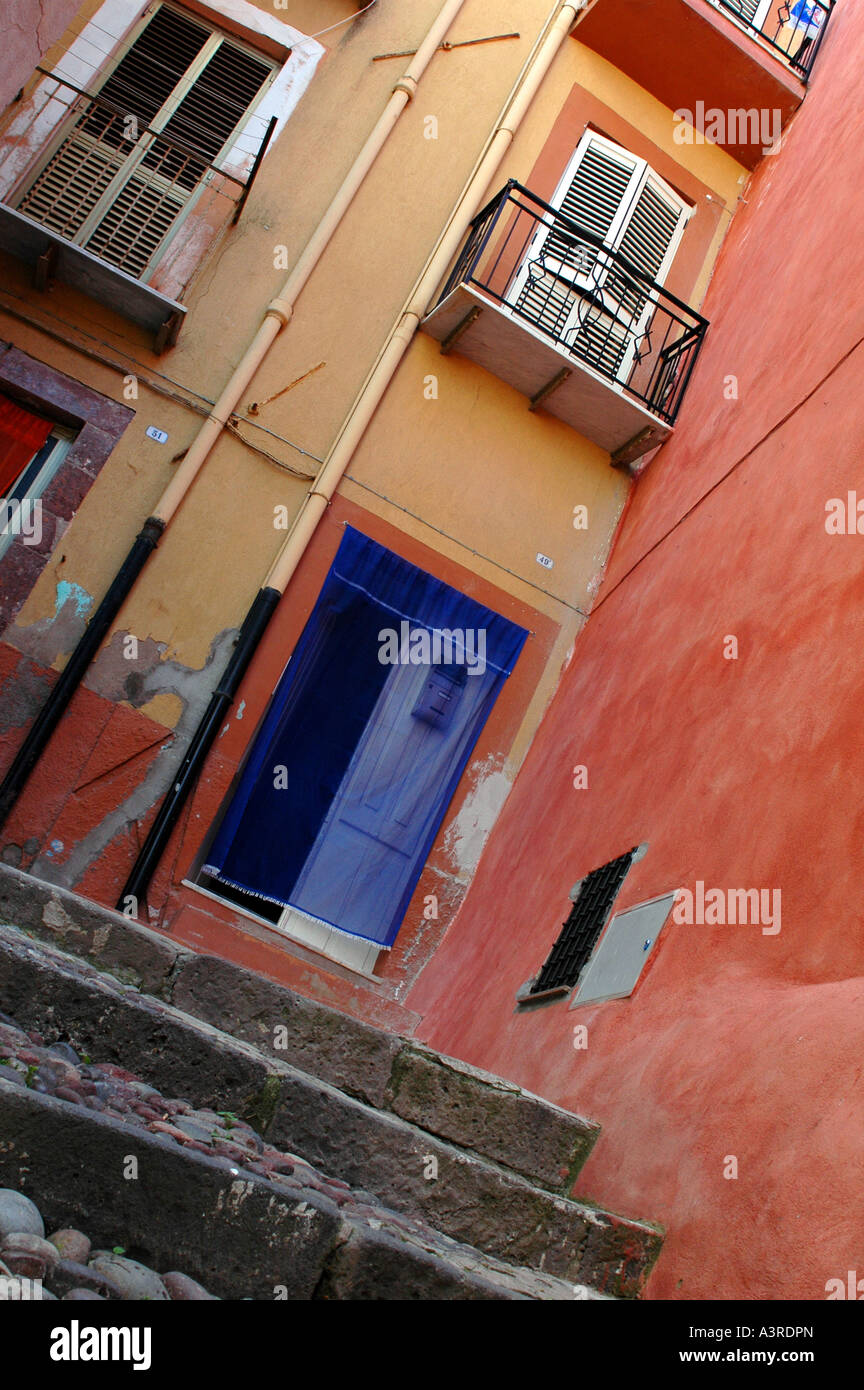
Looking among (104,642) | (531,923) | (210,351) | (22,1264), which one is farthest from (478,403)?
(22,1264)

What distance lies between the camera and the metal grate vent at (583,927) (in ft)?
16.1

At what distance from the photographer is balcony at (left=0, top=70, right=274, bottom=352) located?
704cm

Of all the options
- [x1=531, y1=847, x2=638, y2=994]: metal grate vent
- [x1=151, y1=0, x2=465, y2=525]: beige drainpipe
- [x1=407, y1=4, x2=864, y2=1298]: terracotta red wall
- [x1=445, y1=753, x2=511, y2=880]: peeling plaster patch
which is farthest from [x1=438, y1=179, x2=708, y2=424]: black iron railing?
[x1=531, y1=847, x2=638, y2=994]: metal grate vent

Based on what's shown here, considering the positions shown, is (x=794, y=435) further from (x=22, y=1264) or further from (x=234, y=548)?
(x=22, y=1264)

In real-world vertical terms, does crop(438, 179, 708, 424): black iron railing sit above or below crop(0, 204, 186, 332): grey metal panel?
above

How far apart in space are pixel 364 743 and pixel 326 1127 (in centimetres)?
408

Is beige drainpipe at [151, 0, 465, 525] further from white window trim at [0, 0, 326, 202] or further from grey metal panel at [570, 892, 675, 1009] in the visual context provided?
grey metal panel at [570, 892, 675, 1009]

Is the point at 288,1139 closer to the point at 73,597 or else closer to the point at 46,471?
the point at 73,597

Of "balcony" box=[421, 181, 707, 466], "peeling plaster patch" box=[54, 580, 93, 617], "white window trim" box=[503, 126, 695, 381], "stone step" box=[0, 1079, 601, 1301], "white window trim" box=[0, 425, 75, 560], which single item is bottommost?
"stone step" box=[0, 1079, 601, 1301]

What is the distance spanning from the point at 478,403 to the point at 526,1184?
20.0ft

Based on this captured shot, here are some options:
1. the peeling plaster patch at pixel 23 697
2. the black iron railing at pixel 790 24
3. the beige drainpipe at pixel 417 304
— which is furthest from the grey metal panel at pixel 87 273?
the black iron railing at pixel 790 24

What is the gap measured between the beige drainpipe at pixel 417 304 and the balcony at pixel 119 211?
1352 mm

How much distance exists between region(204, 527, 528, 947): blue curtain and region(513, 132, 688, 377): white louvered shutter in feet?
8.24

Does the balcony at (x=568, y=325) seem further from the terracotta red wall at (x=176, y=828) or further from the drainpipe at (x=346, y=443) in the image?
the terracotta red wall at (x=176, y=828)
